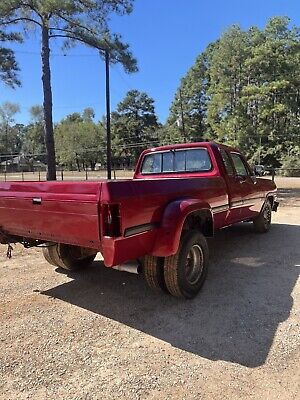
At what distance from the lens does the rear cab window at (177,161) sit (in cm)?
529

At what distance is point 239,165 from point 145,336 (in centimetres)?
366

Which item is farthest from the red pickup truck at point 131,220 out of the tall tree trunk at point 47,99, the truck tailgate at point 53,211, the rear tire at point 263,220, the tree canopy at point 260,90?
the tree canopy at point 260,90

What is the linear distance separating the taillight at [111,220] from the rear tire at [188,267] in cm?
88

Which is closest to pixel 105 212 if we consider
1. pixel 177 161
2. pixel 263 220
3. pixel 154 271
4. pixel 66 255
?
pixel 154 271

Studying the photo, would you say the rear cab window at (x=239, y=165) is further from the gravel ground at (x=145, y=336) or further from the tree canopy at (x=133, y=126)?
the tree canopy at (x=133, y=126)

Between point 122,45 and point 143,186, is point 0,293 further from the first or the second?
point 122,45

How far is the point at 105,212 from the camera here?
2.86 metres

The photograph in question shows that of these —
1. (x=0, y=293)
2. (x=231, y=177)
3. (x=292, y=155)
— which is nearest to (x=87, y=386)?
→ (x=0, y=293)

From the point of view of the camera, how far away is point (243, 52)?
1387 inches

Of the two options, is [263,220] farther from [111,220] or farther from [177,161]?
[111,220]

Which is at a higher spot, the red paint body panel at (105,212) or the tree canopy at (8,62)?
the tree canopy at (8,62)

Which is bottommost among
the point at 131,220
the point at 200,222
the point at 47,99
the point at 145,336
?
the point at 145,336

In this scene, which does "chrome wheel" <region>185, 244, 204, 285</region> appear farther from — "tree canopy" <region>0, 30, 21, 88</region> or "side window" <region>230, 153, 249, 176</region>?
"tree canopy" <region>0, 30, 21, 88</region>

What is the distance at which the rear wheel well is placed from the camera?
3.85m
